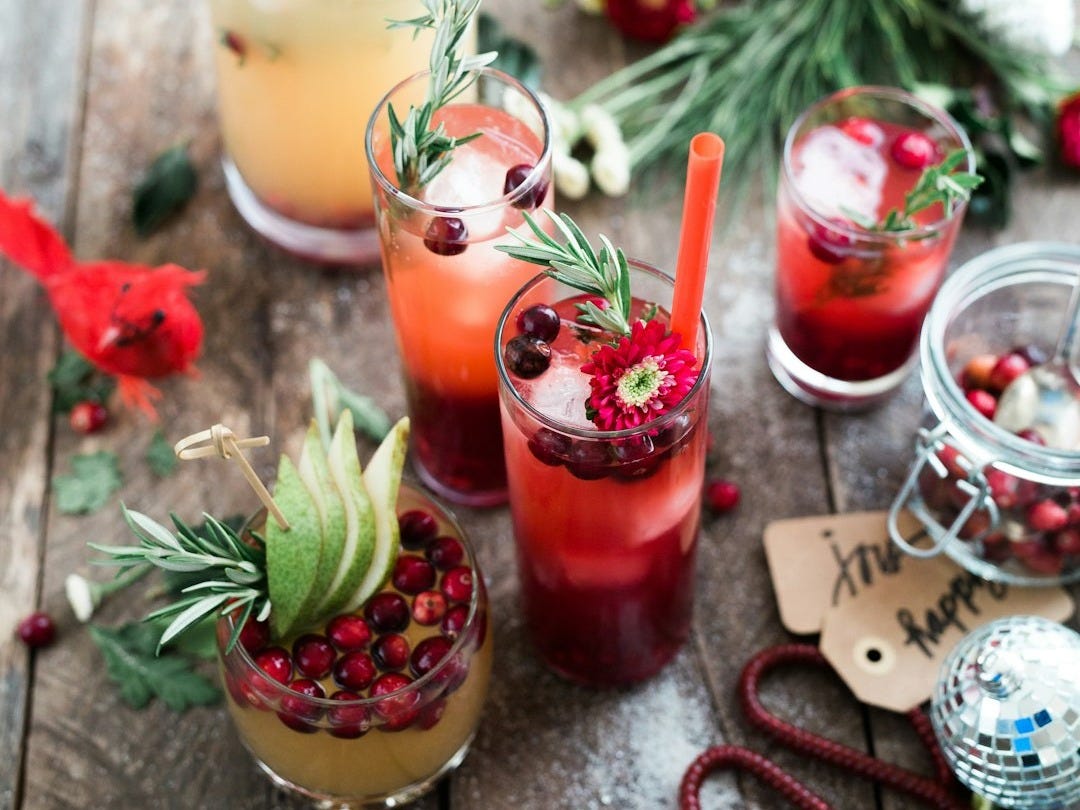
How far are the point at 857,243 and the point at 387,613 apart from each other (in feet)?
1.78

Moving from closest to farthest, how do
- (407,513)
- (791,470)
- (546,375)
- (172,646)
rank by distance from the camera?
(546,375), (407,513), (172,646), (791,470)

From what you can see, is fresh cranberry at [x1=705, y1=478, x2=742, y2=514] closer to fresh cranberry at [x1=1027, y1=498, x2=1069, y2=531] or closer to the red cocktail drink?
the red cocktail drink

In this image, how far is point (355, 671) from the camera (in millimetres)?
1020

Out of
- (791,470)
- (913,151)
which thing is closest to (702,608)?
(791,470)

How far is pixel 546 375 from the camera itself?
0.98m

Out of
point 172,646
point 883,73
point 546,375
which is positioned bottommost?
point 172,646

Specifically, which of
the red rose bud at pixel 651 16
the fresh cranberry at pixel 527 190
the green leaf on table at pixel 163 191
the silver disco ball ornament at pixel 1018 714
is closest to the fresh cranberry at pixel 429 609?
the fresh cranberry at pixel 527 190

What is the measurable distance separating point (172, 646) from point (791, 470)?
63cm

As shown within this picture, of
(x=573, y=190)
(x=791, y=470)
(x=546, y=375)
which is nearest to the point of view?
(x=546, y=375)

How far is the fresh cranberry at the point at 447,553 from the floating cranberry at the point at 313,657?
112 millimetres

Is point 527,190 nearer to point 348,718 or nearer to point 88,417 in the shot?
point 348,718

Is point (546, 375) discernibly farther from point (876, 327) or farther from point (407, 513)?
point (876, 327)

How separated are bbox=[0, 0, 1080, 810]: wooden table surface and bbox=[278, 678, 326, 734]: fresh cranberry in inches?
7.2

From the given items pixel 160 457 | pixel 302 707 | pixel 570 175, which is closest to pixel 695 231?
pixel 302 707
